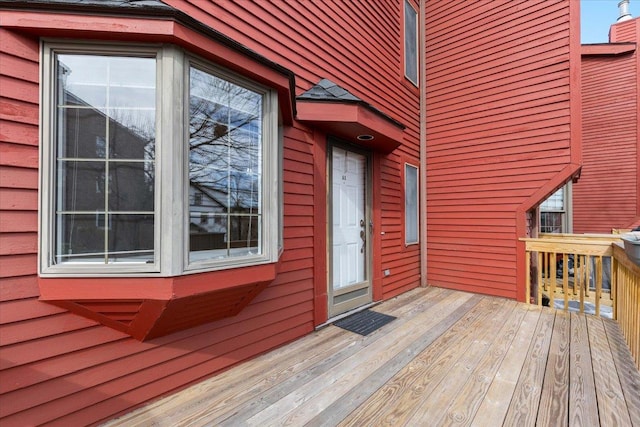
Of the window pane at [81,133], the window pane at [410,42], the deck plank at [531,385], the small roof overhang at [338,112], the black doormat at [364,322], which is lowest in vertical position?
the black doormat at [364,322]

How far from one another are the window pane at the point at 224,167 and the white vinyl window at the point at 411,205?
3114 millimetres

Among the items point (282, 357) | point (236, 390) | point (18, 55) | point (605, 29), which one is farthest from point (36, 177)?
point (605, 29)

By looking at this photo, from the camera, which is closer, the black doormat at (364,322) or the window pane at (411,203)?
the black doormat at (364,322)

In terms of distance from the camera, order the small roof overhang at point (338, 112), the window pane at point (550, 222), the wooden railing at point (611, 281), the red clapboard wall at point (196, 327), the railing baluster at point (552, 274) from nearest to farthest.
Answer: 1. the red clapboard wall at point (196, 327)
2. the wooden railing at point (611, 281)
3. the small roof overhang at point (338, 112)
4. the railing baluster at point (552, 274)
5. the window pane at point (550, 222)

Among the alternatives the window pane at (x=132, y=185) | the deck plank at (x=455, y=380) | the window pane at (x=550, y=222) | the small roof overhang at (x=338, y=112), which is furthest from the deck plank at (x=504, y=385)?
the window pane at (x=550, y=222)

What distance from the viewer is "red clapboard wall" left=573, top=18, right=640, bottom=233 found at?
299 inches

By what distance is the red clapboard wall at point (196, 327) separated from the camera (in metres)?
1.43

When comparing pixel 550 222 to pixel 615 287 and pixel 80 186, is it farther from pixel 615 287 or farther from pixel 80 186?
pixel 80 186

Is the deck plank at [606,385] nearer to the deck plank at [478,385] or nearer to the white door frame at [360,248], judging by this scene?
the deck plank at [478,385]

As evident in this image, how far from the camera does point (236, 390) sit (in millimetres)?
1932

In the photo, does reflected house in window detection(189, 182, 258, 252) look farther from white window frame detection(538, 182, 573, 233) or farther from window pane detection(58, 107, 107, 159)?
white window frame detection(538, 182, 573, 233)

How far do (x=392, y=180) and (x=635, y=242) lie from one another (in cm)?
263

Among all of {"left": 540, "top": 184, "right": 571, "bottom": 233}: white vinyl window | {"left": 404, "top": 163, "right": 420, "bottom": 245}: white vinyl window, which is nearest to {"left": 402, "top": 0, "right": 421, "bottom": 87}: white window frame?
{"left": 404, "top": 163, "right": 420, "bottom": 245}: white vinyl window

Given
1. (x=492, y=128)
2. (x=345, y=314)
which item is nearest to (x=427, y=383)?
(x=345, y=314)
